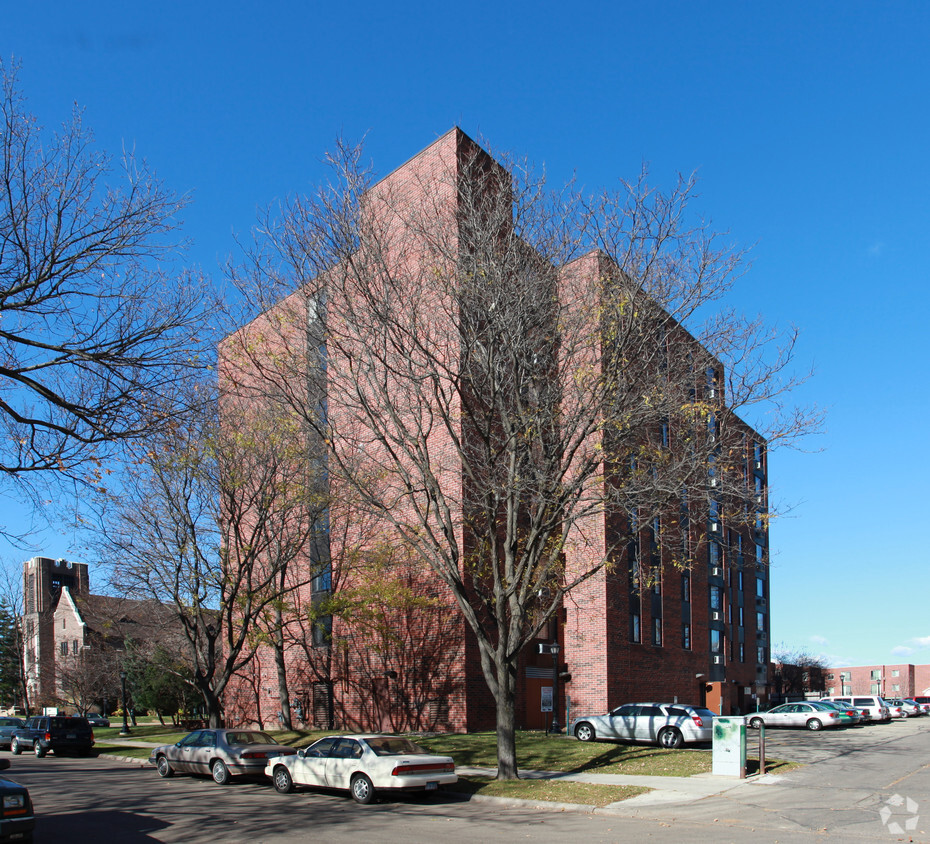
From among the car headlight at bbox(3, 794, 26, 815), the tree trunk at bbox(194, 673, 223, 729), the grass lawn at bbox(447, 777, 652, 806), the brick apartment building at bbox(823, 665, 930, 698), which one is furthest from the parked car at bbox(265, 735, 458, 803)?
the brick apartment building at bbox(823, 665, 930, 698)

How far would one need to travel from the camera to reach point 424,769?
15695mm

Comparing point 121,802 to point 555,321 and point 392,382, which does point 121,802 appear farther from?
point 555,321

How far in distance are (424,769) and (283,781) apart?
342 cm

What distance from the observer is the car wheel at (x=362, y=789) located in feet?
50.7

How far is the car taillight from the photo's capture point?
15.4 meters

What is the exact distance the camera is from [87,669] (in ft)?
153

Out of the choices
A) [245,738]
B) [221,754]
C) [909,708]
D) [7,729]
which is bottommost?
[909,708]

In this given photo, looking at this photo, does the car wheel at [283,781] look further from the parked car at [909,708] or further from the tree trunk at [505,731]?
the parked car at [909,708]

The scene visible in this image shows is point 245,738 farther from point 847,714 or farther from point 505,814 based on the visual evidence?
point 847,714

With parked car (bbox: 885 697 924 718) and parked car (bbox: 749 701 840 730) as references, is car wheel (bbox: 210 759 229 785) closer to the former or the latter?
parked car (bbox: 749 701 840 730)

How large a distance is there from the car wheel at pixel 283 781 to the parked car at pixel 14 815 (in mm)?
7219

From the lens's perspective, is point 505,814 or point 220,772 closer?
point 505,814

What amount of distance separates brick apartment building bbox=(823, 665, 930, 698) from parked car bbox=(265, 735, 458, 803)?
11374cm

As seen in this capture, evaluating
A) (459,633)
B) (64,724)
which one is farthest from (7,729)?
(459,633)
